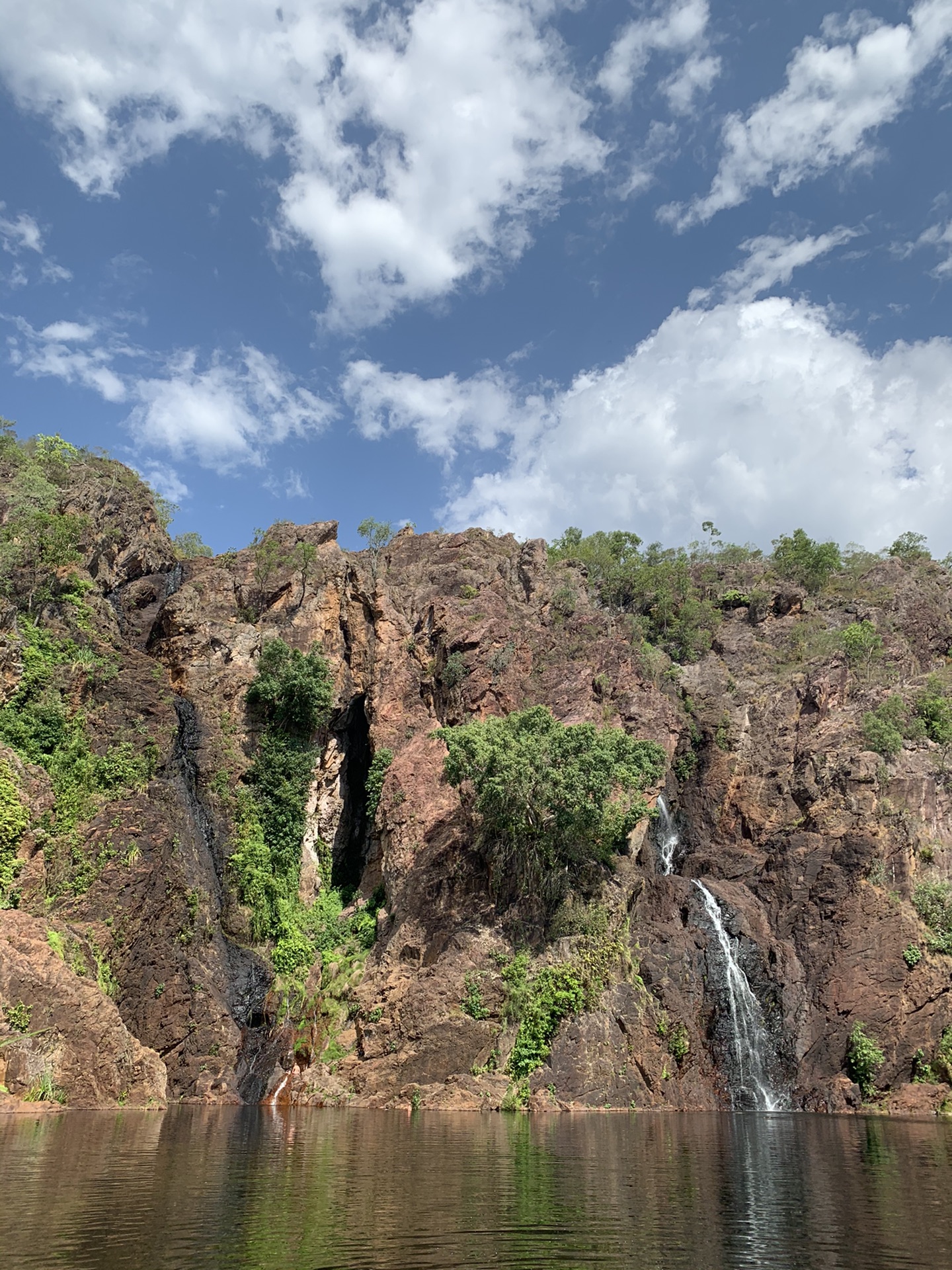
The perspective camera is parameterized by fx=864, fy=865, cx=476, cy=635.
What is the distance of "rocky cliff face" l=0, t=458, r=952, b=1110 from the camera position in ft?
115

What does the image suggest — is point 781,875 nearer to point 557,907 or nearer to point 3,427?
point 557,907

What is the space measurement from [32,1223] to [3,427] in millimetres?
51949

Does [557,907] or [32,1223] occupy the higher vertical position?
[557,907]

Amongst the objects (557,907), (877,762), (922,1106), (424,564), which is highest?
(424,564)

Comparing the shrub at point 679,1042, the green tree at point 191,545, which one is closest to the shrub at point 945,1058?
the shrub at point 679,1042

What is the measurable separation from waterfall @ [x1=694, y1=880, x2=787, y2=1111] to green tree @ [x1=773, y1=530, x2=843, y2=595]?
44.7 meters

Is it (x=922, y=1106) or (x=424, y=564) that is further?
(x=424, y=564)

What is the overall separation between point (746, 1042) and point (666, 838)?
13.7 meters

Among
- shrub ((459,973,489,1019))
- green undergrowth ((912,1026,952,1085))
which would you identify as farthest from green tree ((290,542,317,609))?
green undergrowth ((912,1026,952,1085))

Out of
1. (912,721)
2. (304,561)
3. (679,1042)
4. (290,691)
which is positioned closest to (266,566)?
(304,561)

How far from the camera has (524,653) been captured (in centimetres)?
5844

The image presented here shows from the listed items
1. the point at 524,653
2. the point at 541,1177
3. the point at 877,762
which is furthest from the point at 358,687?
the point at 541,1177

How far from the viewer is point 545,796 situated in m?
41.5

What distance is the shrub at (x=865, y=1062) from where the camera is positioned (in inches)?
1550
